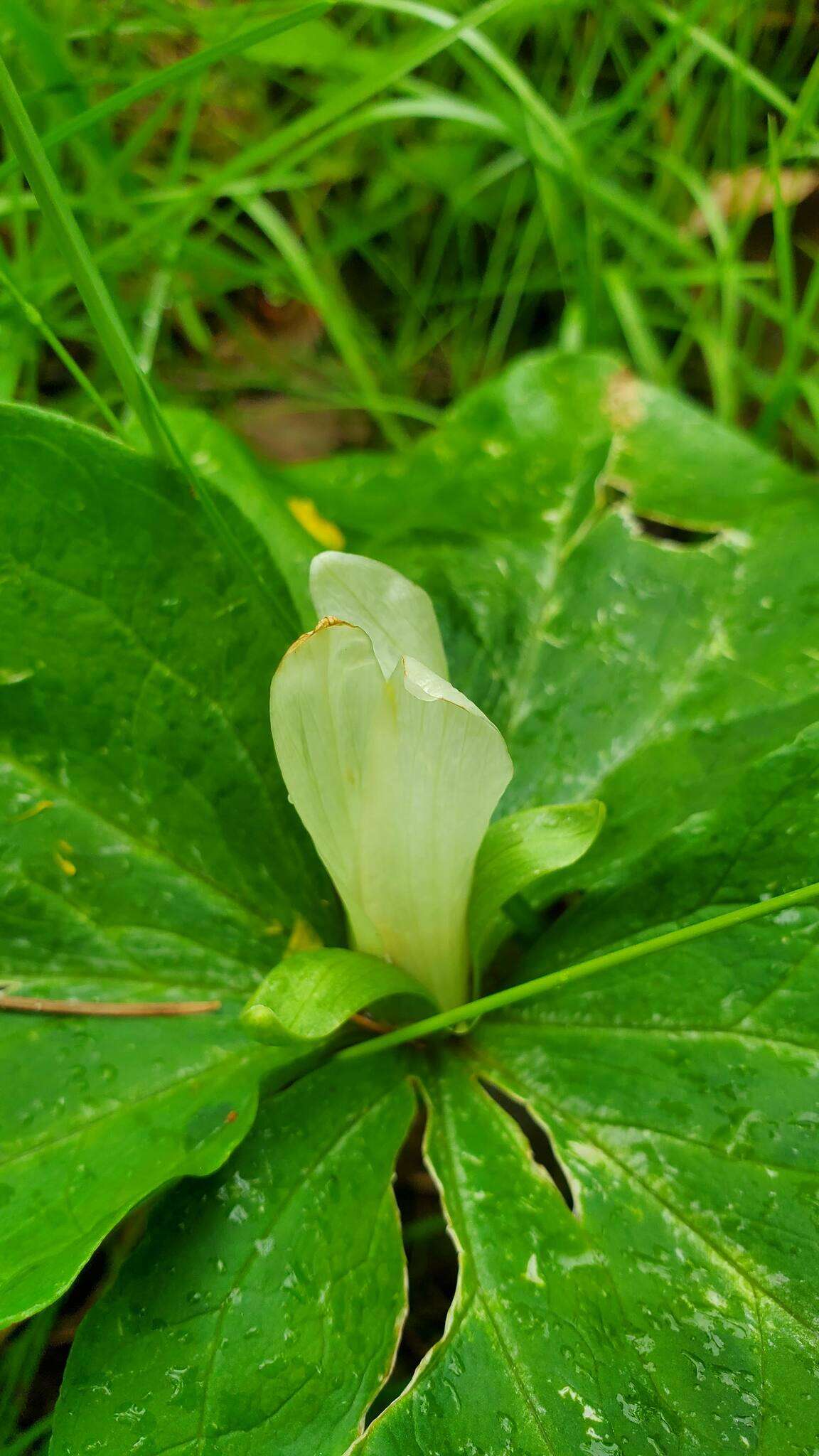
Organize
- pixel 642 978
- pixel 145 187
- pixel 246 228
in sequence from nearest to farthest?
pixel 642 978, pixel 145 187, pixel 246 228

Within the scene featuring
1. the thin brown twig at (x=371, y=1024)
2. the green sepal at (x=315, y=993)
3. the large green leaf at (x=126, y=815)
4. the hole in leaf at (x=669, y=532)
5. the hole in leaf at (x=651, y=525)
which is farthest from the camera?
the hole in leaf at (x=669, y=532)

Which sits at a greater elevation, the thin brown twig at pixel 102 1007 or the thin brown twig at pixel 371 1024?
the thin brown twig at pixel 102 1007

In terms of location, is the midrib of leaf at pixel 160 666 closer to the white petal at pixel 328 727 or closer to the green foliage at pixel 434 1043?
the green foliage at pixel 434 1043

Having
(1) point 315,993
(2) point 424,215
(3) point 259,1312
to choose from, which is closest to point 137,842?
(1) point 315,993

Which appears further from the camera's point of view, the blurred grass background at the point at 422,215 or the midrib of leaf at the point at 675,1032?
the blurred grass background at the point at 422,215

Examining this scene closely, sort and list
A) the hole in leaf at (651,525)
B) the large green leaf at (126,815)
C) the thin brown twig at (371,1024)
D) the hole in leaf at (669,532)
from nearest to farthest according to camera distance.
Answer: the large green leaf at (126,815) < the thin brown twig at (371,1024) < the hole in leaf at (651,525) < the hole in leaf at (669,532)

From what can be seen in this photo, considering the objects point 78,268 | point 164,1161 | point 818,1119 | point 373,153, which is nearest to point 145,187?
point 373,153

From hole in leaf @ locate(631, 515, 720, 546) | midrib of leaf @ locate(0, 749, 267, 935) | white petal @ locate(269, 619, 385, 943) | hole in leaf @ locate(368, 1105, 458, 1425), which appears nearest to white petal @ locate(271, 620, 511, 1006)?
white petal @ locate(269, 619, 385, 943)

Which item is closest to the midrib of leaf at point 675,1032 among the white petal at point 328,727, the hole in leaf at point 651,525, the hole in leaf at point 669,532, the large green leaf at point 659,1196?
the large green leaf at point 659,1196

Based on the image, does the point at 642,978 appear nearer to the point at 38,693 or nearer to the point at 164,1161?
the point at 164,1161
